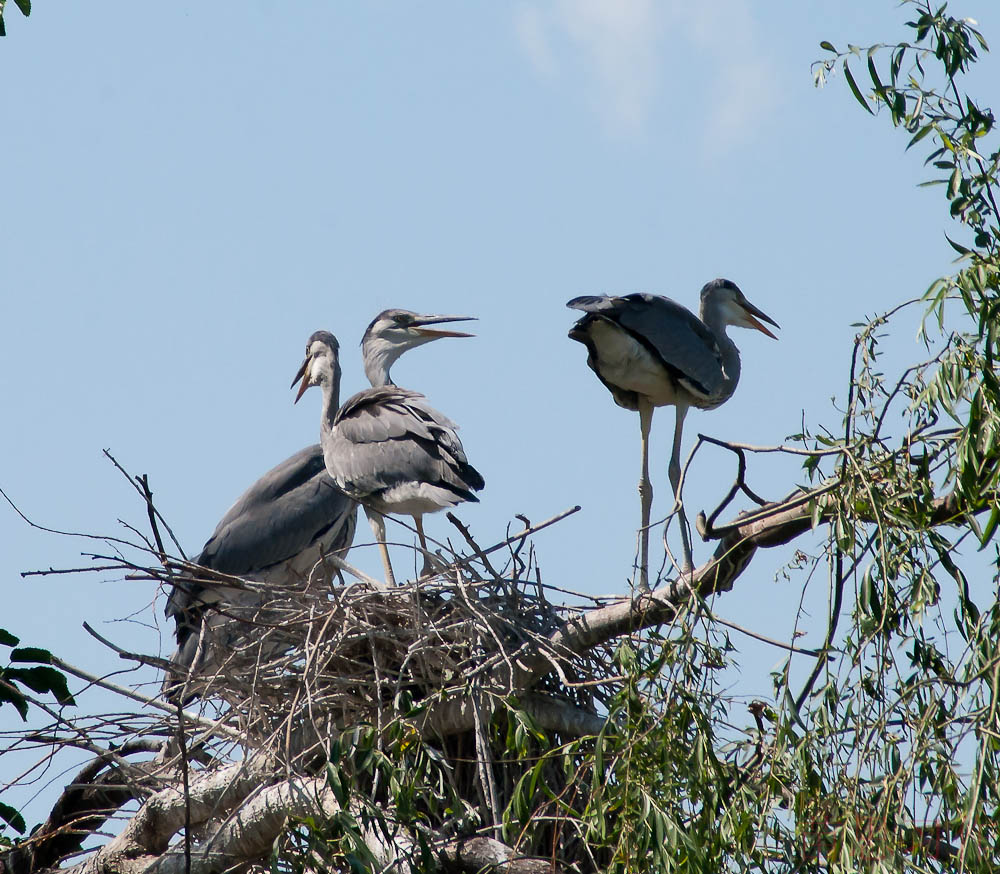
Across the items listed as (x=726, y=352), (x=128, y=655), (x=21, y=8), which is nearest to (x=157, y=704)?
(x=128, y=655)

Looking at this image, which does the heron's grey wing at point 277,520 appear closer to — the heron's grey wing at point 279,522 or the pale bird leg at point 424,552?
the heron's grey wing at point 279,522

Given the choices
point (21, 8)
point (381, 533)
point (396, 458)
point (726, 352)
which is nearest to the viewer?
point (21, 8)

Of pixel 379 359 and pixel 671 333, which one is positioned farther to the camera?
pixel 379 359

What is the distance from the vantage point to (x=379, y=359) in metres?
8.84

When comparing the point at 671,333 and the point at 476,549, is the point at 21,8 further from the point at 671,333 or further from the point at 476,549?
the point at 671,333

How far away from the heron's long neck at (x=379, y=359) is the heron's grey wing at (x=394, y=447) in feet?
4.32

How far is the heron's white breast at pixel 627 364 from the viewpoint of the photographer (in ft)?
22.2

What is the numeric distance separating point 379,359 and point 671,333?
7.94 feet

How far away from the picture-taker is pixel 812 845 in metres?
3.31

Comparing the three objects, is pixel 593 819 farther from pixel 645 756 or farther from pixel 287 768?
pixel 287 768

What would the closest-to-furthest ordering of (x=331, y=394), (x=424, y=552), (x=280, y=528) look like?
1. (x=424, y=552)
2. (x=280, y=528)
3. (x=331, y=394)

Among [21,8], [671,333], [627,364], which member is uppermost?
[671,333]

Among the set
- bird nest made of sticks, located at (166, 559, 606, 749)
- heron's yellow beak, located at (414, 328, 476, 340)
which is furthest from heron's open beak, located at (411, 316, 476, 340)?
bird nest made of sticks, located at (166, 559, 606, 749)

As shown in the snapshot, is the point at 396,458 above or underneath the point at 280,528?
underneath
